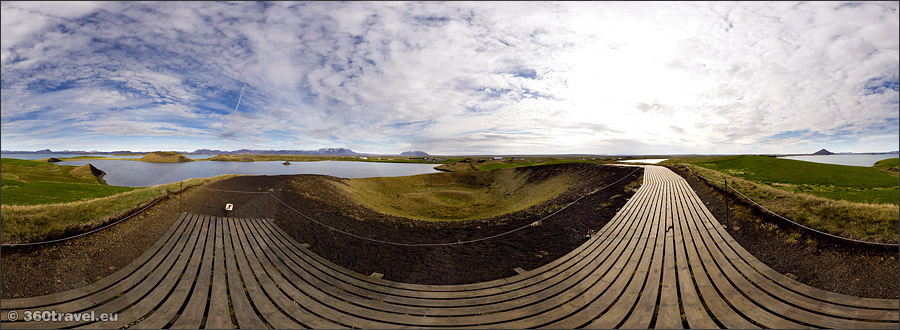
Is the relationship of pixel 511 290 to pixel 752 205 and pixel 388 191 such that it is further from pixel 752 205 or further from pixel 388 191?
pixel 388 191

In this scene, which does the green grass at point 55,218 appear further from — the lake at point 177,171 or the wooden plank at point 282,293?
the lake at point 177,171

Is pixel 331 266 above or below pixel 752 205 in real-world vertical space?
below

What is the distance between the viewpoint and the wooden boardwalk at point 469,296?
4.48 metres

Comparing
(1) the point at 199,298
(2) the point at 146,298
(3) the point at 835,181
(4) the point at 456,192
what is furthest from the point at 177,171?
(3) the point at 835,181

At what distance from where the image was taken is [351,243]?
27.1 ft

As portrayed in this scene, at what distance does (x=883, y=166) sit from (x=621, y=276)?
30.1 meters

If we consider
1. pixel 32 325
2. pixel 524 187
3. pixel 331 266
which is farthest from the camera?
pixel 524 187

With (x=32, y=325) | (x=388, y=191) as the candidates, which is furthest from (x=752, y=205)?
(x=388, y=191)

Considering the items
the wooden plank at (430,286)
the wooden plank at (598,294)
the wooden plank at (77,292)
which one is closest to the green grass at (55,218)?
the wooden plank at (77,292)

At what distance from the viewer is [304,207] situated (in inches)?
475

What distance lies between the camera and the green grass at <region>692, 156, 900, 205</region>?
10.8m

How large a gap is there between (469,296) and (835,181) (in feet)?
80.3

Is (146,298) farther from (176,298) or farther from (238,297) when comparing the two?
(238,297)

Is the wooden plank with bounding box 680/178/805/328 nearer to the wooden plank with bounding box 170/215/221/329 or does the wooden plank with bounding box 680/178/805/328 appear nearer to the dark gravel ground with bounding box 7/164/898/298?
the dark gravel ground with bounding box 7/164/898/298
